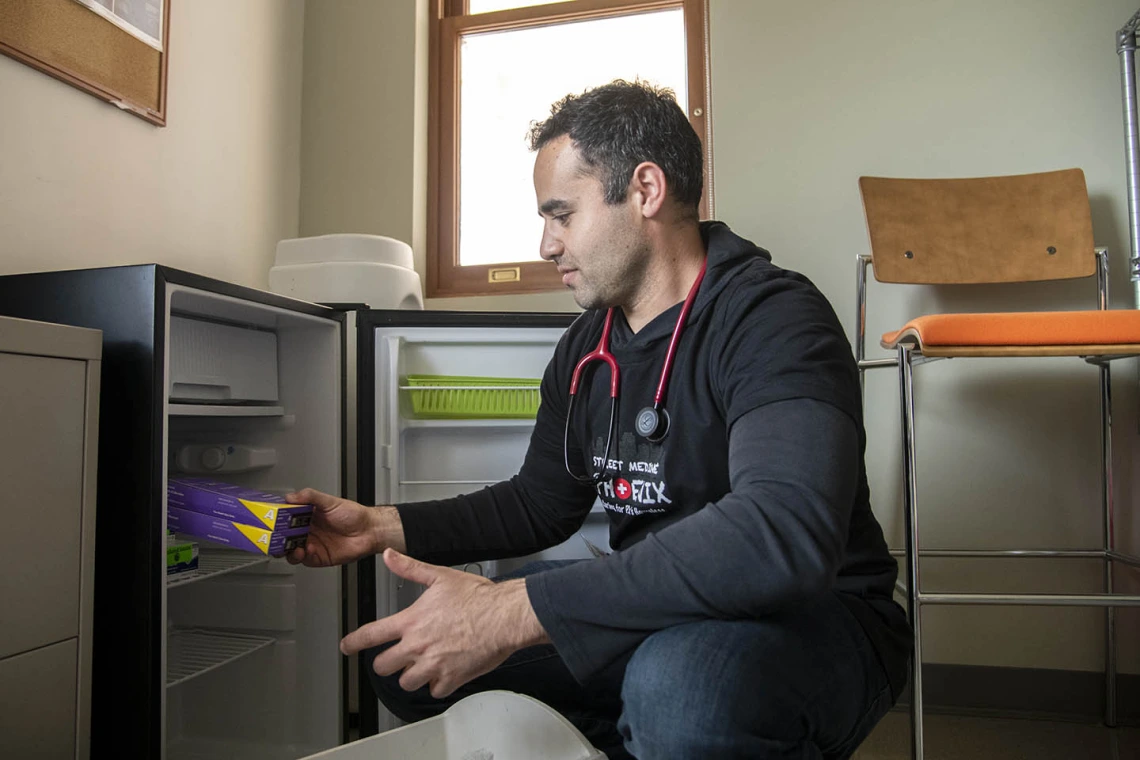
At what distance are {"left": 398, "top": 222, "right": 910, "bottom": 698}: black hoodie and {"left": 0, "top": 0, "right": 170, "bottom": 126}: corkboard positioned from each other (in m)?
0.97

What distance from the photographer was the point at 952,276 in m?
1.61

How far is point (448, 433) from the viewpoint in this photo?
1.58 meters

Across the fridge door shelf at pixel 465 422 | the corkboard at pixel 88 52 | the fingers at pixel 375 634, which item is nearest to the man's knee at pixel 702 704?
the fingers at pixel 375 634

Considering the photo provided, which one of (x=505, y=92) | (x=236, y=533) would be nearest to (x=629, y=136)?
(x=236, y=533)

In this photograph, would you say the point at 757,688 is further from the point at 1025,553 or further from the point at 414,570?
the point at 1025,553

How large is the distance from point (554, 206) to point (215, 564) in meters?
0.83

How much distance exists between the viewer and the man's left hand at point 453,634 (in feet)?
2.19

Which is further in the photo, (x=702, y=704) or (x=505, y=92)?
(x=505, y=92)

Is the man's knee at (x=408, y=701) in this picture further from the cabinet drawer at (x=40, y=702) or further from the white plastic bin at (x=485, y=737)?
the cabinet drawer at (x=40, y=702)

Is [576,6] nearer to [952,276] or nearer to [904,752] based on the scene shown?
[952,276]

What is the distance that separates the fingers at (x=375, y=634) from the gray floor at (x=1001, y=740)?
3.72ft

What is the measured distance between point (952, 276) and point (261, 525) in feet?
4.68

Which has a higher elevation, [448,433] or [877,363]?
[877,363]

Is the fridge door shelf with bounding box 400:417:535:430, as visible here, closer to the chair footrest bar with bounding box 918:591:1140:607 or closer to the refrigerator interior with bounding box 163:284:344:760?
the refrigerator interior with bounding box 163:284:344:760
